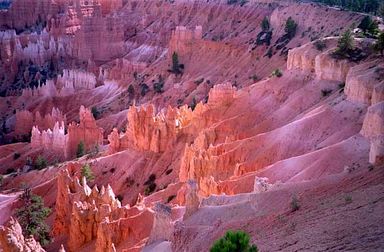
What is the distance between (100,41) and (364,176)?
273ft

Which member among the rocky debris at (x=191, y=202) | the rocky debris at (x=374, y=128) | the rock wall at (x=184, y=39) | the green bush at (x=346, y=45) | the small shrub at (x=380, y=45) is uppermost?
the small shrub at (x=380, y=45)

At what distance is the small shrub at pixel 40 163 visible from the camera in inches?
1995

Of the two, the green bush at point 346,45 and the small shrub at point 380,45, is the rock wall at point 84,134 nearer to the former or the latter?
the green bush at point 346,45

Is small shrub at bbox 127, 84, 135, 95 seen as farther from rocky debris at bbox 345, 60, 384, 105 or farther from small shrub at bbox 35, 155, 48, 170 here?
rocky debris at bbox 345, 60, 384, 105

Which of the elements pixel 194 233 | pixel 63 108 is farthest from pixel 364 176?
pixel 63 108

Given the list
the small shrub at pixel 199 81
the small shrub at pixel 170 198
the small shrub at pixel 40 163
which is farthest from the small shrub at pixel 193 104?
the small shrub at pixel 170 198

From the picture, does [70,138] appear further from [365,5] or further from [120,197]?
[365,5]

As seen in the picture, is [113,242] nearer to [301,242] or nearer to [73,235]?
[73,235]

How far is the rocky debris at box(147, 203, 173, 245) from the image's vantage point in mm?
20859

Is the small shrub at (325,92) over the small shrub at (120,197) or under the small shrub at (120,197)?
over

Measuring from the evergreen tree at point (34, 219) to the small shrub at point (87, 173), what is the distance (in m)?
4.67

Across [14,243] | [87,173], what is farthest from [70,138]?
[14,243]

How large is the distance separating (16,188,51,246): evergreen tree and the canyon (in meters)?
0.58

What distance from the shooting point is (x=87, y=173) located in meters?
40.7
